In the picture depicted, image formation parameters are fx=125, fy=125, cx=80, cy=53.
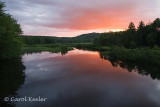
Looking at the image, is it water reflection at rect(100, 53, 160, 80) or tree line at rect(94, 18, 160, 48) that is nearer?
water reflection at rect(100, 53, 160, 80)

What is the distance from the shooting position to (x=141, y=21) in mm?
Result: 60219

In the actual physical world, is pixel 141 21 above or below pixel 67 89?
above

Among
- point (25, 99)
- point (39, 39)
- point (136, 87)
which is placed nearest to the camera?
point (25, 99)

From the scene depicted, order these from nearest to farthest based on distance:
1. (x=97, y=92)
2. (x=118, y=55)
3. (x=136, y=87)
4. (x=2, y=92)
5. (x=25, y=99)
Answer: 1. (x=25, y=99)
2. (x=2, y=92)
3. (x=97, y=92)
4. (x=136, y=87)
5. (x=118, y=55)

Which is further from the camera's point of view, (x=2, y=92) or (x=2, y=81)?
(x=2, y=81)

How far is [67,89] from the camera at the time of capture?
591 inches

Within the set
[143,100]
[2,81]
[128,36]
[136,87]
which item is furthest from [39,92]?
[128,36]

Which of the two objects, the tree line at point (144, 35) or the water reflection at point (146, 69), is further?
the tree line at point (144, 35)

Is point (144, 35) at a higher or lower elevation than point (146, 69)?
higher

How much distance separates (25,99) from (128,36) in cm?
5958

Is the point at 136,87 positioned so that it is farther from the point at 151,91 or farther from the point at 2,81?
the point at 2,81

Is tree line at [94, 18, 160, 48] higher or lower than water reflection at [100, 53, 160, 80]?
higher

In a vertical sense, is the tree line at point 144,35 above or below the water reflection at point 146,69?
above

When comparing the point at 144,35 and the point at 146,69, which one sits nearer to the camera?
the point at 146,69
